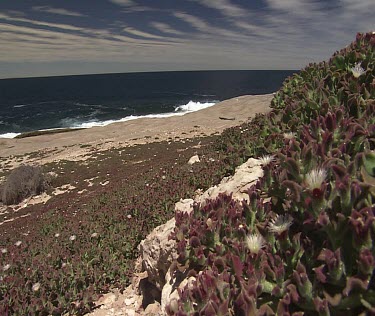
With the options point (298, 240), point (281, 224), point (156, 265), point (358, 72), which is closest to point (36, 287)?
point (156, 265)

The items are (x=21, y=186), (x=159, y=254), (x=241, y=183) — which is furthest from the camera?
(x=21, y=186)

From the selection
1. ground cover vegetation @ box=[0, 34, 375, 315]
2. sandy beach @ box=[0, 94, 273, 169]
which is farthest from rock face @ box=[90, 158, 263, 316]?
sandy beach @ box=[0, 94, 273, 169]

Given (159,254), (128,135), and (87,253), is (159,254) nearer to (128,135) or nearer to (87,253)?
(87,253)

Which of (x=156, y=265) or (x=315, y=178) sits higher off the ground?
(x=315, y=178)

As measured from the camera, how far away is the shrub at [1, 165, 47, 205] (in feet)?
56.3

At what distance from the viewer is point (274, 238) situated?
2.61m

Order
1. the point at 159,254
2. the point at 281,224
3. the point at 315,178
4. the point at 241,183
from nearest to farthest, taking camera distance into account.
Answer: the point at 315,178, the point at 281,224, the point at 159,254, the point at 241,183

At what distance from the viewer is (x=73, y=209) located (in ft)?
36.0

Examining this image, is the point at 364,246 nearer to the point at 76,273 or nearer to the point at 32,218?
the point at 76,273

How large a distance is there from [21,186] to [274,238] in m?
17.0

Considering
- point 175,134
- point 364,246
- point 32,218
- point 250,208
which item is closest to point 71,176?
point 32,218

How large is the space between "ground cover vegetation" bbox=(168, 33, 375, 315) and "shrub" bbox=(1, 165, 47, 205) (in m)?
15.5

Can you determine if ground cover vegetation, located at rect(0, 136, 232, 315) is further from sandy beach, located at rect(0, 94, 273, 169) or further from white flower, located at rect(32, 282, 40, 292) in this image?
sandy beach, located at rect(0, 94, 273, 169)

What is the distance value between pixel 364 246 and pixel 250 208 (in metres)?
1.23
